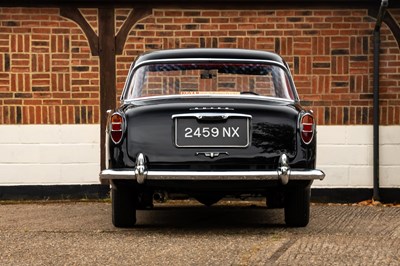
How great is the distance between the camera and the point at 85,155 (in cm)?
1138

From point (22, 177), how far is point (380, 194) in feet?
13.9

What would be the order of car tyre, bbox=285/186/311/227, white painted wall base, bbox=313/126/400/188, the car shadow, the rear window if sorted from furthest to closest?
white painted wall base, bbox=313/126/400/188, the car shadow, the rear window, car tyre, bbox=285/186/311/227

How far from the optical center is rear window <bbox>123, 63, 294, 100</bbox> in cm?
802

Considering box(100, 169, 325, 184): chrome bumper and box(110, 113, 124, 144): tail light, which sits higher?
box(110, 113, 124, 144): tail light

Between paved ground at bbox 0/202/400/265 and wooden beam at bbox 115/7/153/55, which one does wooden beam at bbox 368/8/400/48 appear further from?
wooden beam at bbox 115/7/153/55

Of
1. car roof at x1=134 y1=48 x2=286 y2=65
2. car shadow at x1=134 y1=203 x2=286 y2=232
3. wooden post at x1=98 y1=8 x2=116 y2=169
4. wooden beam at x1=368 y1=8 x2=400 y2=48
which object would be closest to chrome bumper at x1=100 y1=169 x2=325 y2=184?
car shadow at x1=134 y1=203 x2=286 y2=232

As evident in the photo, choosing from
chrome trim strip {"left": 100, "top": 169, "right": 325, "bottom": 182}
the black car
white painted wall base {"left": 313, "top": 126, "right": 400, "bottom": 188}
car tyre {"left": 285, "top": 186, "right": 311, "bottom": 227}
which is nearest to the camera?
chrome trim strip {"left": 100, "top": 169, "right": 325, "bottom": 182}

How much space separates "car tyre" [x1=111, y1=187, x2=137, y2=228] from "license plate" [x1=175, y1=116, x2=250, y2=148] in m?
0.70

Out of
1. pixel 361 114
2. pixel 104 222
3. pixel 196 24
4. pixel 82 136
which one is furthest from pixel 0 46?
pixel 361 114

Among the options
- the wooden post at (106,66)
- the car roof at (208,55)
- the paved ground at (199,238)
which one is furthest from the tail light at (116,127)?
the wooden post at (106,66)

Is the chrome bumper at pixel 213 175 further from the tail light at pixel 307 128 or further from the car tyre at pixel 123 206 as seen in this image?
the car tyre at pixel 123 206

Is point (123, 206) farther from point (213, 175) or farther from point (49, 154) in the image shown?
point (49, 154)

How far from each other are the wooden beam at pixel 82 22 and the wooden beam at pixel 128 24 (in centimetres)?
26

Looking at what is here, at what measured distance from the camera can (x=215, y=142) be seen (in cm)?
735
